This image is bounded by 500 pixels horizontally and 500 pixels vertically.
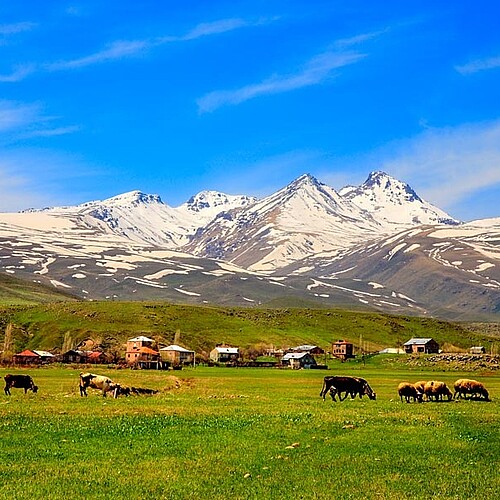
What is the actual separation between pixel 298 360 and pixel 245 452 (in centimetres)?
14557

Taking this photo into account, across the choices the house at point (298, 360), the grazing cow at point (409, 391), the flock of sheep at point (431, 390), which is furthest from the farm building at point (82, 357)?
the grazing cow at point (409, 391)

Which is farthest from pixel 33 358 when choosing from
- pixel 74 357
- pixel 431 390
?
pixel 431 390

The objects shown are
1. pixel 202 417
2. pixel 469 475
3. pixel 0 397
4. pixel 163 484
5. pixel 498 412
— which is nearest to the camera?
pixel 163 484

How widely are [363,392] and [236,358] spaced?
135 m

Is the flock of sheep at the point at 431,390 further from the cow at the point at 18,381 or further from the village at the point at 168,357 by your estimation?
the village at the point at 168,357

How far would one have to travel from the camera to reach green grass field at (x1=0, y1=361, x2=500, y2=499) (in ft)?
67.0

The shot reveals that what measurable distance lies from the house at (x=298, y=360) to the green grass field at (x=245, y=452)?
4914 inches

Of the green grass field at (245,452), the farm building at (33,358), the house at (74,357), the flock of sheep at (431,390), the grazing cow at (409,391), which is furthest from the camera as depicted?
the house at (74,357)

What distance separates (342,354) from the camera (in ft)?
650

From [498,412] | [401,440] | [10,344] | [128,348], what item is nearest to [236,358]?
[128,348]

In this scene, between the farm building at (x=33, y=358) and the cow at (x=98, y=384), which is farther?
the farm building at (x=33, y=358)

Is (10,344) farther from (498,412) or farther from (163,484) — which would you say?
(163,484)

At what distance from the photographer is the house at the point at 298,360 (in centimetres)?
16638

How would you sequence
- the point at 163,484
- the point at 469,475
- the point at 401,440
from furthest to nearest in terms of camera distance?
the point at 401,440
the point at 469,475
the point at 163,484
